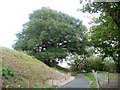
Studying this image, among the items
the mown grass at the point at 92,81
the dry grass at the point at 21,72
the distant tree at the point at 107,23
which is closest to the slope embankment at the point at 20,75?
the dry grass at the point at 21,72

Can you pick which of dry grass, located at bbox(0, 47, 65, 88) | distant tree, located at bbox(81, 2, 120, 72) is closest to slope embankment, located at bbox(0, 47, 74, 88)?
dry grass, located at bbox(0, 47, 65, 88)

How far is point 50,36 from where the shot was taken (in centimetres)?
1714

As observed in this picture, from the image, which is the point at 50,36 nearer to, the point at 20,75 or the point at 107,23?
the point at 20,75

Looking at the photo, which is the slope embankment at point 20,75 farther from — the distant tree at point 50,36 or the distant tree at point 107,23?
the distant tree at point 50,36

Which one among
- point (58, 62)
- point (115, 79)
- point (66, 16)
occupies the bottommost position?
point (115, 79)

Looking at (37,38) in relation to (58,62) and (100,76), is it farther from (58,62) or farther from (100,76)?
(100,76)

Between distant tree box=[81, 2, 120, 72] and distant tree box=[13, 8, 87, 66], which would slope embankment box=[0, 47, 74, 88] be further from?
distant tree box=[13, 8, 87, 66]

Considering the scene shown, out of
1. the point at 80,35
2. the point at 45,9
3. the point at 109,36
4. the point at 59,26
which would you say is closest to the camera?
the point at 109,36

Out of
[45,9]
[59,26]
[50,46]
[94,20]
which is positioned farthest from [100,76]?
[45,9]

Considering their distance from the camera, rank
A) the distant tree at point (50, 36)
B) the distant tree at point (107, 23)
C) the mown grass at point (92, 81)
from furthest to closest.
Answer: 1. the distant tree at point (50, 36)
2. the mown grass at point (92, 81)
3. the distant tree at point (107, 23)

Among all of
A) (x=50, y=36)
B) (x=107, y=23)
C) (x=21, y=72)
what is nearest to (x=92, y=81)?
(x=21, y=72)

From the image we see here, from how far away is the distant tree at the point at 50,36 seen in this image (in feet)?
55.3

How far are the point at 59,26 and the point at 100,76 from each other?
11.1 meters

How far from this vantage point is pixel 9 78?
5.59 meters
